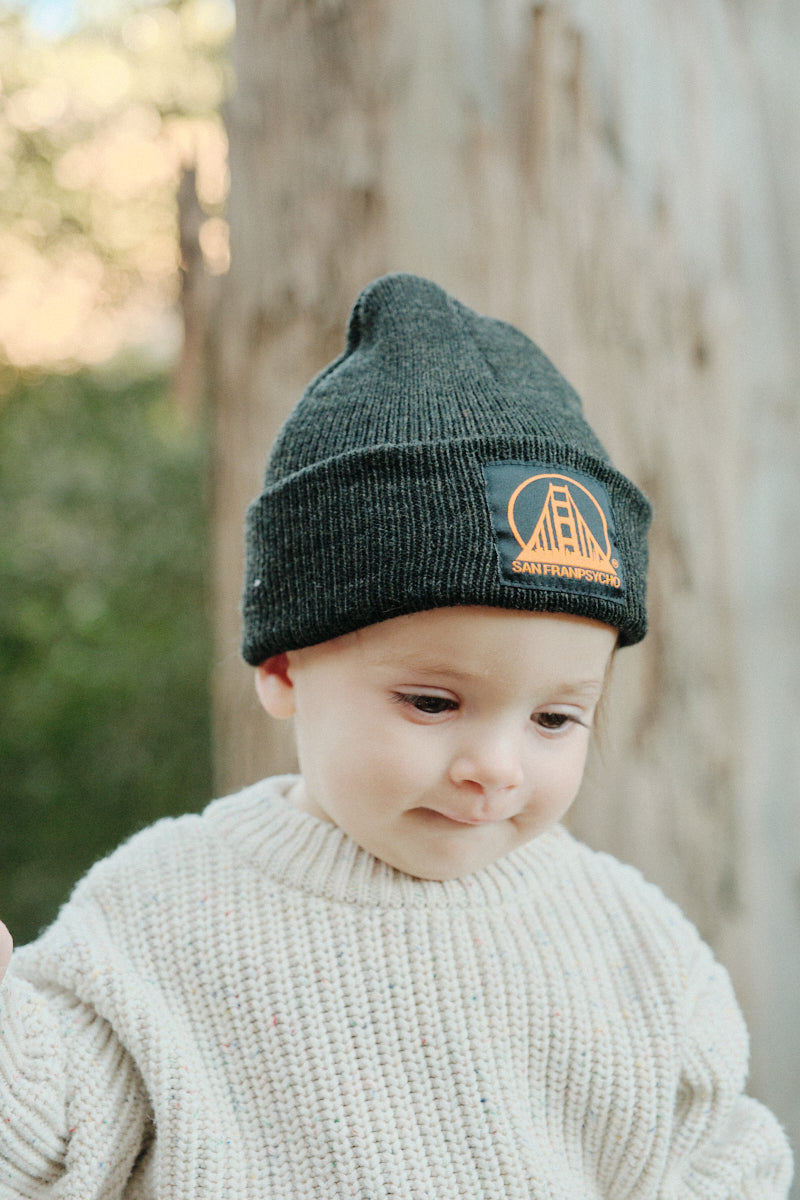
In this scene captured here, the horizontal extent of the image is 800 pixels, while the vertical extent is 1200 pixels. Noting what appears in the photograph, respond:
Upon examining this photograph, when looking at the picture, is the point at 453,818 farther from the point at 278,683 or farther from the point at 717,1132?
the point at 717,1132

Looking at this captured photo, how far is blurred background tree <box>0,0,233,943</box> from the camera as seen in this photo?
4.75 meters

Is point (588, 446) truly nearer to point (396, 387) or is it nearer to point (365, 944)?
point (396, 387)

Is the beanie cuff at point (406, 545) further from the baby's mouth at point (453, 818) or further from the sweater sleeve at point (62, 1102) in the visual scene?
the sweater sleeve at point (62, 1102)

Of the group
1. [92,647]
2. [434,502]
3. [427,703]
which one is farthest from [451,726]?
[92,647]

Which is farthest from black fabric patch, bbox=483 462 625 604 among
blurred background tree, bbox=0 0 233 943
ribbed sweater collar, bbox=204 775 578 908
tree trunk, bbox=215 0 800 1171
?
blurred background tree, bbox=0 0 233 943

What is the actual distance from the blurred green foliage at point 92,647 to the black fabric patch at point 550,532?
3627 millimetres

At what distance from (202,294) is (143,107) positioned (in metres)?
3.49

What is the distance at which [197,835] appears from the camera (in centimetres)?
142

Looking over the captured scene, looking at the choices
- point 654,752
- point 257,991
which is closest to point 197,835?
point 257,991

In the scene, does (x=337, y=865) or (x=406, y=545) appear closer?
(x=406, y=545)

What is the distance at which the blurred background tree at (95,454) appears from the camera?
4750mm

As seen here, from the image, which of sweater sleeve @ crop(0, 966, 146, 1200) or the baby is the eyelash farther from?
sweater sleeve @ crop(0, 966, 146, 1200)

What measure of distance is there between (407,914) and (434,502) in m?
0.54

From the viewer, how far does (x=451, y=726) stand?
1.18m
